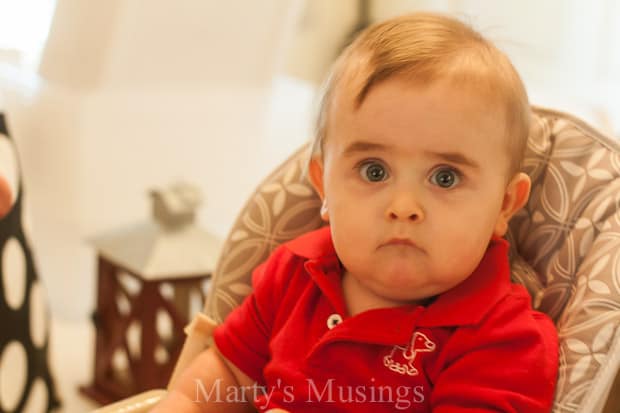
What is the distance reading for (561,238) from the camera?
104 cm

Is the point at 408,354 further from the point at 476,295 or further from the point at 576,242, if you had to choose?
the point at 576,242

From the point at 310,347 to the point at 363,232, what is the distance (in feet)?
0.53

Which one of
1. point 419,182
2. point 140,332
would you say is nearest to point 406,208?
point 419,182

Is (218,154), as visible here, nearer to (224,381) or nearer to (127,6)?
(127,6)

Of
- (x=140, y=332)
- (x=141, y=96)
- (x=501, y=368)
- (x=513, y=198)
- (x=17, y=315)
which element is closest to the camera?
(x=501, y=368)

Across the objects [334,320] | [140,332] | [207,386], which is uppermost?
[334,320]

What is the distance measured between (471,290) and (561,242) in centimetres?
16

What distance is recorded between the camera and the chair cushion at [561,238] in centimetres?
90

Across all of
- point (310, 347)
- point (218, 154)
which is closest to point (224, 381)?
point (310, 347)

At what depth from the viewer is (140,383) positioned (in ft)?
6.14

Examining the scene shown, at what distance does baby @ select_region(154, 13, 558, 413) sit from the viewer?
2.91 feet

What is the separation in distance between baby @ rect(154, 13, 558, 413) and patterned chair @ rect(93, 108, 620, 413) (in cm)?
4

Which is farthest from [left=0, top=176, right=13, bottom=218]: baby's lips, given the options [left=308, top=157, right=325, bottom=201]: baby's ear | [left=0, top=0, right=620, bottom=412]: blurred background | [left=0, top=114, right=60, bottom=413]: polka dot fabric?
[left=0, top=0, right=620, bottom=412]: blurred background

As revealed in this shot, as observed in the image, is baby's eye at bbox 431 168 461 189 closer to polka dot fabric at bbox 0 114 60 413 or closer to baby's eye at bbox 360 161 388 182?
baby's eye at bbox 360 161 388 182
